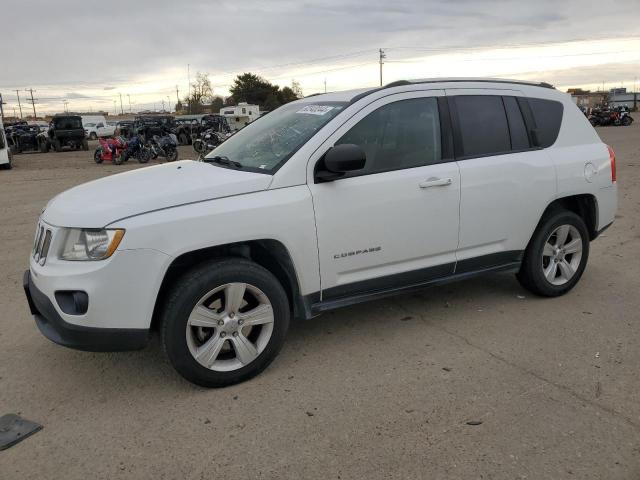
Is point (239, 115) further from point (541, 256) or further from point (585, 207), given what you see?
point (541, 256)

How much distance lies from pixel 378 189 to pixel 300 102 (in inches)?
49.7

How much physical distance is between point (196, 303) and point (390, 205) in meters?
1.42

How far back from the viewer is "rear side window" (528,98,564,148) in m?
4.52

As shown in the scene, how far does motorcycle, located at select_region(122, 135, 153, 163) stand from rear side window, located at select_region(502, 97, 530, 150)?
1806cm

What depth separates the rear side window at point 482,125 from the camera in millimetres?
4141

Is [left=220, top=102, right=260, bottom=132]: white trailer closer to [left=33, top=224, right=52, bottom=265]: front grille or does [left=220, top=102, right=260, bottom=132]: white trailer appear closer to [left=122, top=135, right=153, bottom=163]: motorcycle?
[left=122, top=135, right=153, bottom=163]: motorcycle

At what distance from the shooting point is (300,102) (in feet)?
14.8

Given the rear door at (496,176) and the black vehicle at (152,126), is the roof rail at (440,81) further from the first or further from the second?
the black vehicle at (152,126)

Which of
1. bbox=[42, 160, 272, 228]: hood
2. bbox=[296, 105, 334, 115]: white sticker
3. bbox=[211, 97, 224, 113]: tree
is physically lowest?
bbox=[42, 160, 272, 228]: hood

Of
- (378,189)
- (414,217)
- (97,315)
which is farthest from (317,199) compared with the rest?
(97,315)

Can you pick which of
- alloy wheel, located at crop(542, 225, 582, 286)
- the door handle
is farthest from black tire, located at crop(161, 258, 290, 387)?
alloy wheel, located at crop(542, 225, 582, 286)

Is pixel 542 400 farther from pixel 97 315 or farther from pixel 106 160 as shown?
pixel 106 160

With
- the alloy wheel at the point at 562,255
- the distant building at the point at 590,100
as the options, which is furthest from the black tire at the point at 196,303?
the distant building at the point at 590,100

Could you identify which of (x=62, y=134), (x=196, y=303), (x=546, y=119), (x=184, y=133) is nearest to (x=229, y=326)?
(x=196, y=303)
